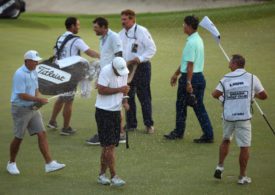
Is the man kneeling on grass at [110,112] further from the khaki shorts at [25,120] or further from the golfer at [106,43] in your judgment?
the golfer at [106,43]

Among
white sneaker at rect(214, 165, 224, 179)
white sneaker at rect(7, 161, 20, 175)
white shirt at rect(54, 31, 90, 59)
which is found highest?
white shirt at rect(54, 31, 90, 59)

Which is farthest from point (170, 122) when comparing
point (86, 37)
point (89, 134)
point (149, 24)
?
point (149, 24)

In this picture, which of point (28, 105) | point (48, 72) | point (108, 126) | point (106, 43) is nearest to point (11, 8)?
point (48, 72)

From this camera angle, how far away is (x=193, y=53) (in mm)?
12320

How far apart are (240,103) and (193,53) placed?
2.31 meters

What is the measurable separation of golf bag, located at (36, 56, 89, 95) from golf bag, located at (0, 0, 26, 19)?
45.9ft

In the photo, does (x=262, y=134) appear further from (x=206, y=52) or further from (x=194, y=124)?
(x=206, y=52)

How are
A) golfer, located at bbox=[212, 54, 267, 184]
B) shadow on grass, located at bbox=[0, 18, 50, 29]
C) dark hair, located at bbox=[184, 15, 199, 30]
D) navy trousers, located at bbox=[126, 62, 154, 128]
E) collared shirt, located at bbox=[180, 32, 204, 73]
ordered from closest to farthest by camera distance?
golfer, located at bbox=[212, 54, 267, 184] < collared shirt, located at bbox=[180, 32, 204, 73] < dark hair, located at bbox=[184, 15, 199, 30] < navy trousers, located at bbox=[126, 62, 154, 128] < shadow on grass, located at bbox=[0, 18, 50, 29]

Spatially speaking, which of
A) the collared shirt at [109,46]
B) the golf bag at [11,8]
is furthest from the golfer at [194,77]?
the golf bag at [11,8]

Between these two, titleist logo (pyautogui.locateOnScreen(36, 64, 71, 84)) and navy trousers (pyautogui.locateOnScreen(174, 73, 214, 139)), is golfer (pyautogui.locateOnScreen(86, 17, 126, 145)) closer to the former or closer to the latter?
titleist logo (pyautogui.locateOnScreen(36, 64, 71, 84))

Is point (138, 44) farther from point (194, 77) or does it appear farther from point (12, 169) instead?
point (12, 169)

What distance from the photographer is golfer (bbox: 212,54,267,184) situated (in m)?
10.2

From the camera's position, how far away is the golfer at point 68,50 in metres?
13.0

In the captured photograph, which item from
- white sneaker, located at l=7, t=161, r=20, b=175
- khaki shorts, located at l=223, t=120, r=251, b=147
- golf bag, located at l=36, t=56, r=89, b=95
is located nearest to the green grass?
white sneaker, located at l=7, t=161, r=20, b=175
